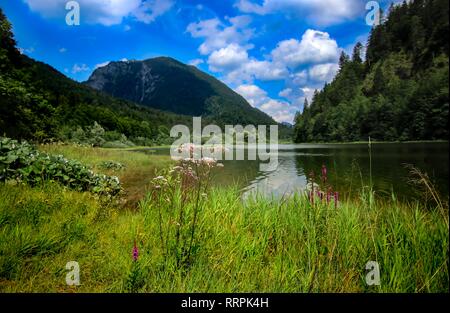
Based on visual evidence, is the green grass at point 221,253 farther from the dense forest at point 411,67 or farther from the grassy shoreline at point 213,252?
the dense forest at point 411,67

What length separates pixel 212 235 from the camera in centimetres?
487

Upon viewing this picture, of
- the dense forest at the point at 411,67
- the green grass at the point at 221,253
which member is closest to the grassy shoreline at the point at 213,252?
the green grass at the point at 221,253

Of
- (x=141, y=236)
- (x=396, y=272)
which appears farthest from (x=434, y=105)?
(x=141, y=236)

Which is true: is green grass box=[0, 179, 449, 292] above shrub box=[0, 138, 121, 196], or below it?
below

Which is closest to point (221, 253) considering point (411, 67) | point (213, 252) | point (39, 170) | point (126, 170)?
point (213, 252)

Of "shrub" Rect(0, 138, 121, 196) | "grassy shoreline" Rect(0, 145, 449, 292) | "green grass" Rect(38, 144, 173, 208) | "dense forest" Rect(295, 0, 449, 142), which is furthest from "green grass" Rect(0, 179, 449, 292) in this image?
"green grass" Rect(38, 144, 173, 208)

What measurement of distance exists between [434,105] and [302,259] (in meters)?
2.73

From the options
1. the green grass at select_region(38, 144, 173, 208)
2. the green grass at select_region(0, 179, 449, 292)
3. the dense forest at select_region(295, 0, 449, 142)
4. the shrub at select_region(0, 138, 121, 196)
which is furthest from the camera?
the green grass at select_region(38, 144, 173, 208)

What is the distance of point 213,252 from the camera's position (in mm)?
4336

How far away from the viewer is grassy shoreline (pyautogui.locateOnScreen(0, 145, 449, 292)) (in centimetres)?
346

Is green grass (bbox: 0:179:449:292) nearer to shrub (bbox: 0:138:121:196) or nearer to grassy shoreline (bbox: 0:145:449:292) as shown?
grassy shoreline (bbox: 0:145:449:292)

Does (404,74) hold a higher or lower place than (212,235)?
higher

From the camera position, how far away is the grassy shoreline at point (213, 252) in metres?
3.46

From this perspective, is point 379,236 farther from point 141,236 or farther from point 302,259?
point 141,236
